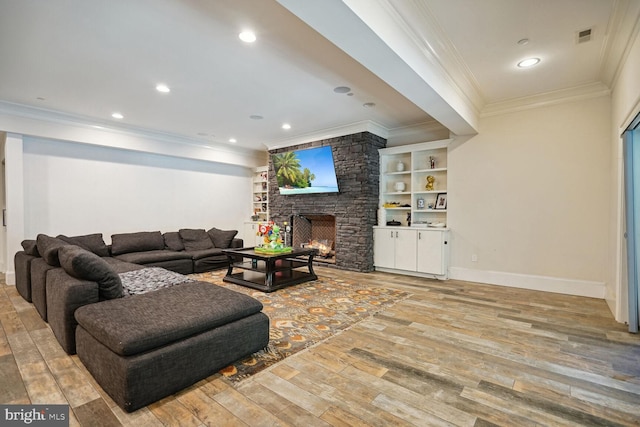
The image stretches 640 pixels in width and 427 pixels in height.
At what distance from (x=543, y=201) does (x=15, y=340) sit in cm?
621

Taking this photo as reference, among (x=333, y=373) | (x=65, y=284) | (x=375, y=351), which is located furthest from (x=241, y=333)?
(x=65, y=284)

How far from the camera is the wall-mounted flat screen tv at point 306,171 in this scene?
19.1 feet

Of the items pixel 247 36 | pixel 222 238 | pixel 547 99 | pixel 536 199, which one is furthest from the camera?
pixel 222 238

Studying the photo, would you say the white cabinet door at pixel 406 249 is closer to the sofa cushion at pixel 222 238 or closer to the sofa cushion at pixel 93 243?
the sofa cushion at pixel 222 238

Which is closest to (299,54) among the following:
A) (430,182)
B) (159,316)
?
(159,316)

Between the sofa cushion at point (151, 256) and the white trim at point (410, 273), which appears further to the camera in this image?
the white trim at point (410, 273)

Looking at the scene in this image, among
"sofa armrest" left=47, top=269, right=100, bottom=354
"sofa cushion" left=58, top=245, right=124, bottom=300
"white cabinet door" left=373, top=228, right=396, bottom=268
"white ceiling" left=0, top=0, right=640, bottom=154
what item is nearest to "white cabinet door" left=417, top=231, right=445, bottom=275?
"white cabinet door" left=373, top=228, right=396, bottom=268

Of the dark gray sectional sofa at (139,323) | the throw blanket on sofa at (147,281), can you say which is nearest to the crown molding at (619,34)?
the dark gray sectional sofa at (139,323)

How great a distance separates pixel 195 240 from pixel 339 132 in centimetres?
360

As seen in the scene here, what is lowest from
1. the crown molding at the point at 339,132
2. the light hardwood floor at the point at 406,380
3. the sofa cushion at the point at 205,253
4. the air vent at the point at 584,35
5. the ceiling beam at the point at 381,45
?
the light hardwood floor at the point at 406,380

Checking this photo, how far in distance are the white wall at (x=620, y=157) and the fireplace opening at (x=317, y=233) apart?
13.7ft

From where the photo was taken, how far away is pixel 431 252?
504 centimetres

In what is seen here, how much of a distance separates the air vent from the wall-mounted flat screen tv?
363 cm

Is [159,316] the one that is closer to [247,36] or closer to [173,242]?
[247,36]
